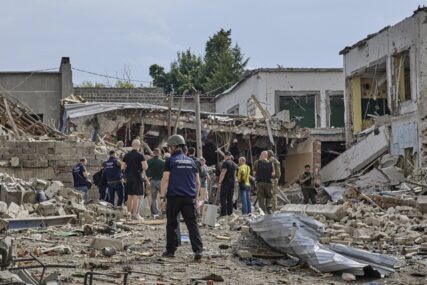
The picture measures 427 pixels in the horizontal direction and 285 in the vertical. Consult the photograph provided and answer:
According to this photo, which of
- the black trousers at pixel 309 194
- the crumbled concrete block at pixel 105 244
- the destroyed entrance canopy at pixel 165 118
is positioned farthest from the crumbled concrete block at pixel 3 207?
the destroyed entrance canopy at pixel 165 118

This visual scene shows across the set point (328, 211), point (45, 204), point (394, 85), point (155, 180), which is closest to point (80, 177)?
point (155, 180)

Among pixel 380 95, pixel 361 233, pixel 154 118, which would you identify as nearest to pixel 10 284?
pixel 361 233

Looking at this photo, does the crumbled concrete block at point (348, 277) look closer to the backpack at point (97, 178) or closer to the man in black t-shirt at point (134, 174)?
the man in black t-shirt at point (134, 174)

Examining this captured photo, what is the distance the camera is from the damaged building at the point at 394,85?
24312 millimetres

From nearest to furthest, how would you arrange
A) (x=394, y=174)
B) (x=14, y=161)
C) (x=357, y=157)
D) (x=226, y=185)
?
1. (x=226, y=185)
2. (x=14, y=161)
3. (x=394, y=174)
4. (x=357, y=157)

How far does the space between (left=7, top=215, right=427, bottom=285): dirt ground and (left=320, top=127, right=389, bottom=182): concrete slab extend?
15.6m

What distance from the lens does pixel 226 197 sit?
16.7m

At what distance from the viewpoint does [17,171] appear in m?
19.5

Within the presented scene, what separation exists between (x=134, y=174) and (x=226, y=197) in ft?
9.16

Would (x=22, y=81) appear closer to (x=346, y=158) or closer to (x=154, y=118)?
(x=154, y=118)

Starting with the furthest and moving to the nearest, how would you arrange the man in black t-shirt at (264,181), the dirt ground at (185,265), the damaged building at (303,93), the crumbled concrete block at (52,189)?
the damaged building at (303,93)
the man in black t-shirt at (264,181)
the crumbled concrete block at (52,189)
the dirt ground at (185,265)

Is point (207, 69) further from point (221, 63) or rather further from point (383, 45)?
point (383, 45)

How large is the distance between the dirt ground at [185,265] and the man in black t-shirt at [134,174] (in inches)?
129

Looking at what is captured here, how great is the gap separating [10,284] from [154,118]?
67.0ft
